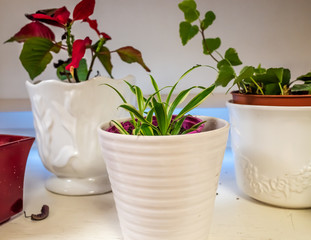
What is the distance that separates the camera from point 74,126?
0.48m

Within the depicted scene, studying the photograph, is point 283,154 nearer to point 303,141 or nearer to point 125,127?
point 303,141

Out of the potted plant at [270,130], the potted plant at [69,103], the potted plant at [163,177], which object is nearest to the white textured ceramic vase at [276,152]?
the potted plant at [270,130]

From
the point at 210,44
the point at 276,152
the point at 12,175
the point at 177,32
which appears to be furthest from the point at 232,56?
the point at 12,175

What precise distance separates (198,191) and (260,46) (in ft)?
1.59

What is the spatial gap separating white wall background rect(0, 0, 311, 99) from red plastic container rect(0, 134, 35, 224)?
33 centimetres

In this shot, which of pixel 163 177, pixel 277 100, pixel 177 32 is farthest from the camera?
pixel 177 32

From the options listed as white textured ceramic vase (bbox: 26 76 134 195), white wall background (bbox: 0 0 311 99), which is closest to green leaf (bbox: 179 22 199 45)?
white textured ceramic vase (bbox: 26 76 134 195)

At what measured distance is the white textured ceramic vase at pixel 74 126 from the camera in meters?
0.46

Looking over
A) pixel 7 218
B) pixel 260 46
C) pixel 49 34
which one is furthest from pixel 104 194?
pixel 260 46

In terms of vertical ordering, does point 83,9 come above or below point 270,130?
above

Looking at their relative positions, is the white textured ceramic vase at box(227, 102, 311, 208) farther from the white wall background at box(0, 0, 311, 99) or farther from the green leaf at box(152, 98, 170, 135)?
the white wall background at box(0, 0, 311, 99)

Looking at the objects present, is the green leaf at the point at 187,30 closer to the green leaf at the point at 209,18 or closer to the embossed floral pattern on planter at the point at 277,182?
the green leaf at the point at 209,18

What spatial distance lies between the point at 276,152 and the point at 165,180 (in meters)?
0.20

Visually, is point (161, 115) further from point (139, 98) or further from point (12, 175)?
point (12, 175)
